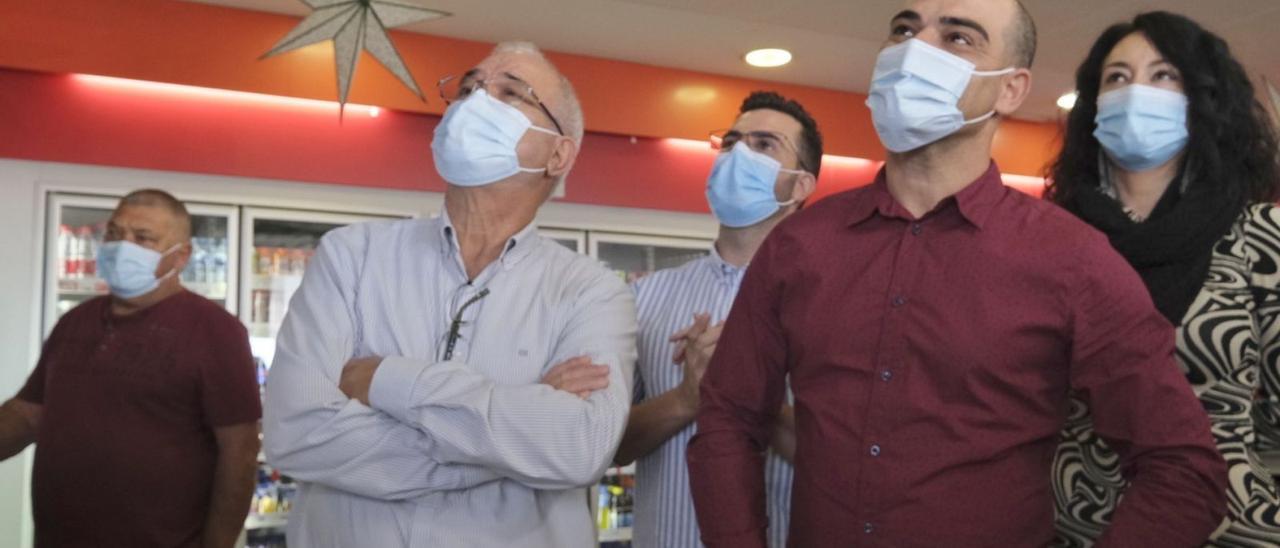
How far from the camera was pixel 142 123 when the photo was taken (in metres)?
5.22

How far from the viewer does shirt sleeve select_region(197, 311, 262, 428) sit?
3.37m

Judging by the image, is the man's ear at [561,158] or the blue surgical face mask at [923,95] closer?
the blue surgical face mask at [923,95]

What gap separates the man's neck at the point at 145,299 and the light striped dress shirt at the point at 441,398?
160cm

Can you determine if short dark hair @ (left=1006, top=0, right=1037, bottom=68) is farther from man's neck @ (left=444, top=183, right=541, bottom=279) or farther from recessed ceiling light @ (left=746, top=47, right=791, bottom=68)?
recessed ceiling light @ (left=746, top=47, right=791, bottom=68)

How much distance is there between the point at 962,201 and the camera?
1.79 meters

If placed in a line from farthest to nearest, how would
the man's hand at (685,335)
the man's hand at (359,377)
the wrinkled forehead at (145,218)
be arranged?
1. the wrinkled forehead at (145,218)
2. the man's hand at (685,335)
3. the man's hand at (359,377)

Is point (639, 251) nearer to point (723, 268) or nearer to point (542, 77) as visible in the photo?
point (723, 268)

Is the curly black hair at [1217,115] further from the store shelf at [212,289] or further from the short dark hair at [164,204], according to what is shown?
the store shelf at [212,289]

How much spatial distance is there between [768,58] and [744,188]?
3.57m

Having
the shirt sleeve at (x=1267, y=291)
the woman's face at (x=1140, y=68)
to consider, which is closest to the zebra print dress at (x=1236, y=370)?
the shirt sleeve at (x=1267, y=291)

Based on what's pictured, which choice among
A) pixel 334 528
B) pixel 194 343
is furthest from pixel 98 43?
pixel 334 528

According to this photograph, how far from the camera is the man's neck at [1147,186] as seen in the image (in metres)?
2.25

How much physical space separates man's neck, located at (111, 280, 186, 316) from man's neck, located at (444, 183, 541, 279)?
1.63 m

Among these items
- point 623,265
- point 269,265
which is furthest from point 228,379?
point 623,265
